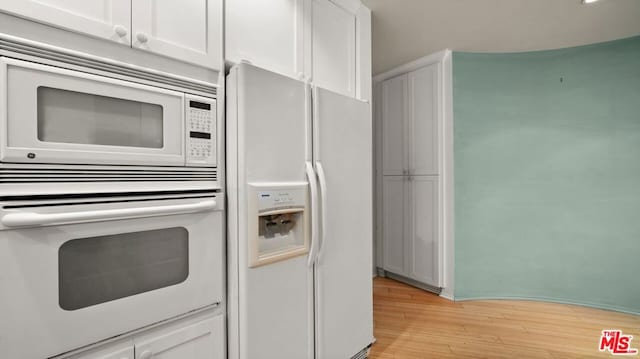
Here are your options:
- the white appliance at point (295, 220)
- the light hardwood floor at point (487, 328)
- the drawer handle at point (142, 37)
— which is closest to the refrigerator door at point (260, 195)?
the white appliance at point (295, 220)

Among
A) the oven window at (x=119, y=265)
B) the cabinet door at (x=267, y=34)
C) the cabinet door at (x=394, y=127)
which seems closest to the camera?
the oven window at (x=119, y=265)

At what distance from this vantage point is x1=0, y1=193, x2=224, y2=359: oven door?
876 millimetres

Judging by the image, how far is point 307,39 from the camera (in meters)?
1.76

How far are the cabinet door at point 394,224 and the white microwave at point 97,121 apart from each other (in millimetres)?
2596

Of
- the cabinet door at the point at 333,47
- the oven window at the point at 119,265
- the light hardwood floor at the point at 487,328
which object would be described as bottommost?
the light hardwood floor at the point at 487,328

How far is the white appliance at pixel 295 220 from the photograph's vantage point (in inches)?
51.8

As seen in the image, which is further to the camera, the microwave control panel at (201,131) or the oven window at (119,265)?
the microwave control panel at (201,131)

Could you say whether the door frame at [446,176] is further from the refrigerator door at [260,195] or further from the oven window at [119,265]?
the oven window at [119,265]

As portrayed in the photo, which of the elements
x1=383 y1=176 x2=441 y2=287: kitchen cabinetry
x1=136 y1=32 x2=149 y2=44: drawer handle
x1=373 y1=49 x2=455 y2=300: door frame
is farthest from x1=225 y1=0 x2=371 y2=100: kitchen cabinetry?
x1=383 y1=176 x2=441 y2=287: kitchen cabinetry

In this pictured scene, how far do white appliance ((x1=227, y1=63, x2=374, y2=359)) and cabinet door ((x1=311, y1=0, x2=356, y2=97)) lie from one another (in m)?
0.22

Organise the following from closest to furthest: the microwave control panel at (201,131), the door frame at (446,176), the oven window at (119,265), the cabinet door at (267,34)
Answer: the oven window at (119,265), the microwave control panel at (201,131), the cabinet door at (267,34), the door frame at (446,176)

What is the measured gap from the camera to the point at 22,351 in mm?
877

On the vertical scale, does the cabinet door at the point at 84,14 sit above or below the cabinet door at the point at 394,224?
above

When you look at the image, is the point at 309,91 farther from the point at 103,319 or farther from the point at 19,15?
the point at 103,319
